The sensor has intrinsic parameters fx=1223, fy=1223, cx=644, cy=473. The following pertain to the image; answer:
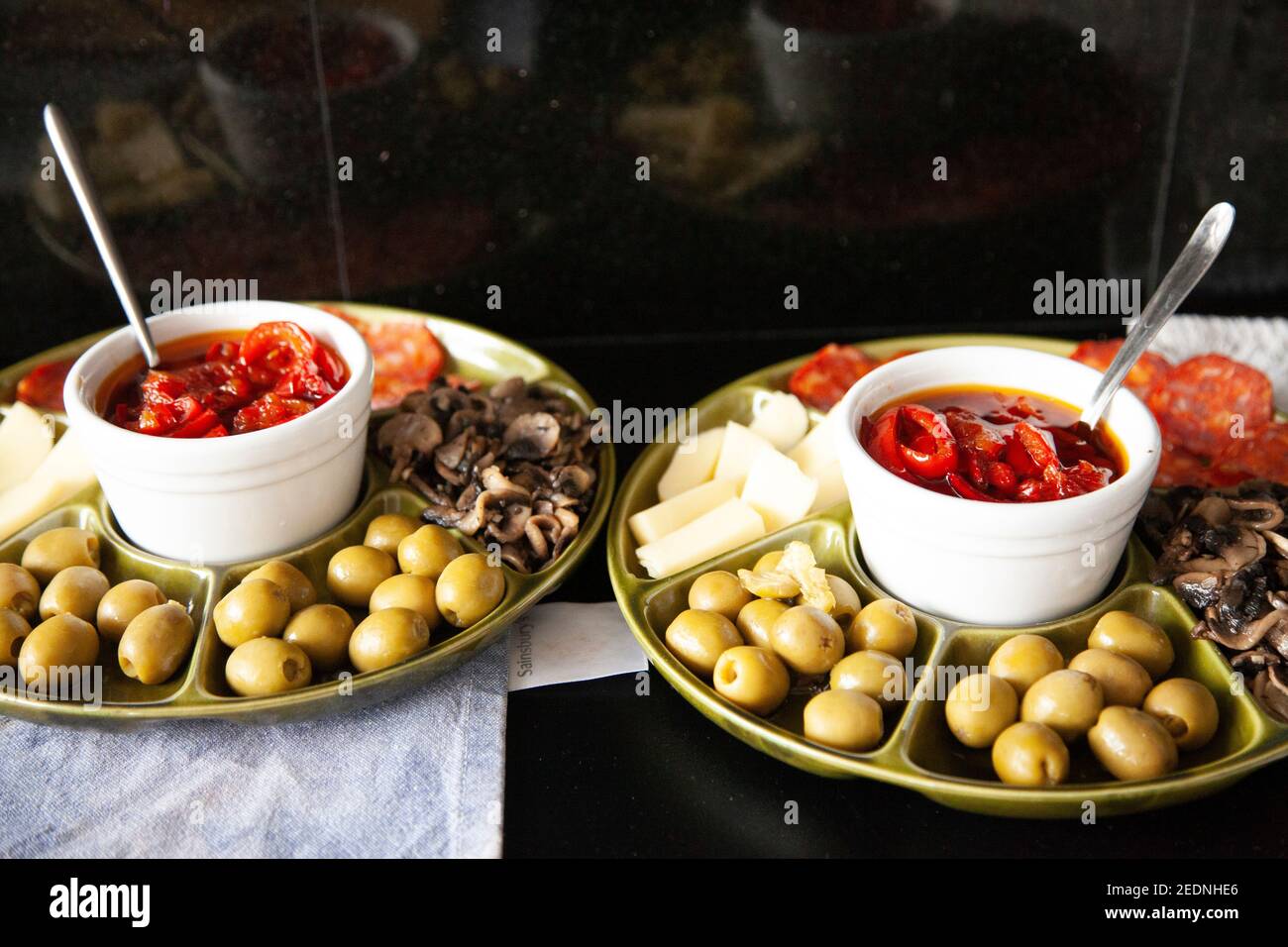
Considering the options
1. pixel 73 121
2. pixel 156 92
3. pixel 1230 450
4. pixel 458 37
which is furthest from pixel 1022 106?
pixel 73 121

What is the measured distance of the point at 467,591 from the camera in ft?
5.15

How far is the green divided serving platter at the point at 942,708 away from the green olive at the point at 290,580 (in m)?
0.40

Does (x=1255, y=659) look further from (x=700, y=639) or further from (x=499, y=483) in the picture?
(x=499, y=483)

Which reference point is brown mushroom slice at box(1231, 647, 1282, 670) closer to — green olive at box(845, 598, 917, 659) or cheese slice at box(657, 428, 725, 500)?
green olive at box(845, 598, 917, 659)

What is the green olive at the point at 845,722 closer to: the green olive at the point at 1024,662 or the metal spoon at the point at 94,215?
the green olive at the point at 1024,662

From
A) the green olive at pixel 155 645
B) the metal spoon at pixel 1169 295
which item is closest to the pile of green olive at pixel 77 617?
the green olive at pixel 155 645

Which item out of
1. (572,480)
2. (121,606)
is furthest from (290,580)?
(572,480)

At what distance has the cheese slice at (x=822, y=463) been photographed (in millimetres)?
1777

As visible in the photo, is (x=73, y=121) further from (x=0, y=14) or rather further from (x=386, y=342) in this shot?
(x=386, y=342)

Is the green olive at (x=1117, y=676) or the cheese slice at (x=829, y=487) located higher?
the cheese slice at (x=829, y=487)

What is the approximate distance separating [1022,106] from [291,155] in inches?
52.1

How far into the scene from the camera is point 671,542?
168cm

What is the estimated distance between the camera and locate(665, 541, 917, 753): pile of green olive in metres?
1.40

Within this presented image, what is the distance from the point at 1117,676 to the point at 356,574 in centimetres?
96
